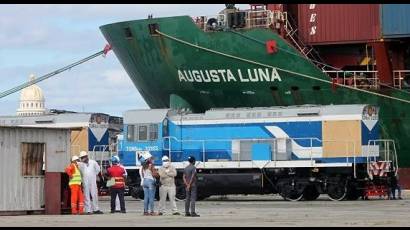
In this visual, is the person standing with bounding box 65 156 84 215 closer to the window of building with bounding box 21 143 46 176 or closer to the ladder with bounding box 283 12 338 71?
the window of building with bounding box 21 143 46 176

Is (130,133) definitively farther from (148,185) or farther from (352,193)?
(148,185)

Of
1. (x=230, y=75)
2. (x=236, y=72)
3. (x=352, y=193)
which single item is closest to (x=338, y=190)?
(x=352, y=193)

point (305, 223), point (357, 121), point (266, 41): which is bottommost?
point (305, 223)

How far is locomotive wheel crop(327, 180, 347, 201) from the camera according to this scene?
107 feet

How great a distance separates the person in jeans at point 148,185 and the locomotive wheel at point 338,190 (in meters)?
10.4

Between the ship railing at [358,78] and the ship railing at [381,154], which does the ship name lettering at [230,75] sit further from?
the ship railing at [381,154]

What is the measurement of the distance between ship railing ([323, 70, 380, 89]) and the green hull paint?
490 millimetres

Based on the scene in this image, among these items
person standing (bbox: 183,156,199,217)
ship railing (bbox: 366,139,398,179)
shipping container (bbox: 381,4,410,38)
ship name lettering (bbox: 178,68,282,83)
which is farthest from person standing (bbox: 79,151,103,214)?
shipping container (bbox: 381,4,410,38)

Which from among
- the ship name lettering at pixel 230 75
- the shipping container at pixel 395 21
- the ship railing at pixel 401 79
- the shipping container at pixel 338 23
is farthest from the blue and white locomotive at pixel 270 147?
the shipping container at pixel 338 23

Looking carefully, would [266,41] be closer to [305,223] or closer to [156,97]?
[156,97]

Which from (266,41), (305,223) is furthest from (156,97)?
(305,223)

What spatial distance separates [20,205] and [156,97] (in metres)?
20.6

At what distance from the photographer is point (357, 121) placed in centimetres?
3291

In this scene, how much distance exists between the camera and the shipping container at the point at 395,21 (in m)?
37.5
